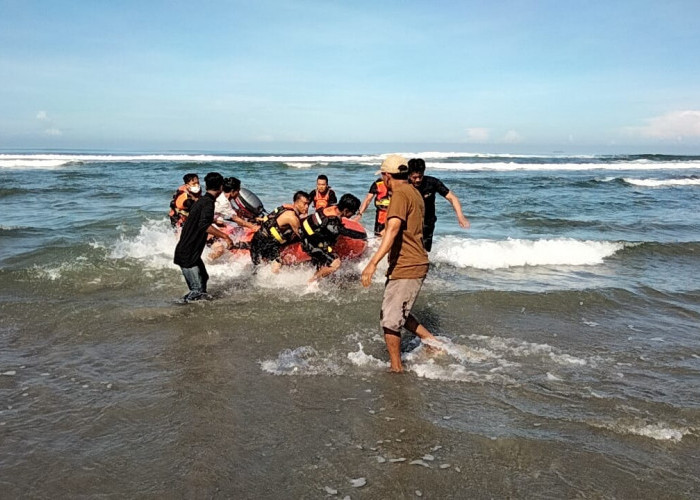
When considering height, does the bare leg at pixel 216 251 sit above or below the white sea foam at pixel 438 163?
below

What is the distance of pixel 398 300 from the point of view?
447cm

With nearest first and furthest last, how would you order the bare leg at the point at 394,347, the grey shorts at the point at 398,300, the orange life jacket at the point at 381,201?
the grey shorts at the point at 398,300
the bare leg at the point at 394,347
the orange life jacket at the point at 381,201

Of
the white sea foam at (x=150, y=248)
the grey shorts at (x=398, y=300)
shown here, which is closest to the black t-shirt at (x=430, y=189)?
the grey shorts at (x=398, y=300)

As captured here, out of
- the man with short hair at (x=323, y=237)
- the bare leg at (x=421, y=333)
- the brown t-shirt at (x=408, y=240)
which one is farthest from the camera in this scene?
the man with short hair at (x=323, y=237)

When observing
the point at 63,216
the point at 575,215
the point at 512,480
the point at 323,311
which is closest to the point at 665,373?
the point at 512,480

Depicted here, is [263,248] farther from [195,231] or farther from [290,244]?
[195,231]

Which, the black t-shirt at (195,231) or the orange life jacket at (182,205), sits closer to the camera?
the black t-shirt at (195,231)

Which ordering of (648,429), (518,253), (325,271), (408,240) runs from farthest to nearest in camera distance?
(518,253) < (325,271) < (408,240) < (648,429)

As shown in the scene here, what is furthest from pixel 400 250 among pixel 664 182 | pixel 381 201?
pixel 664 182

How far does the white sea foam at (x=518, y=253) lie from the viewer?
30.5 feet

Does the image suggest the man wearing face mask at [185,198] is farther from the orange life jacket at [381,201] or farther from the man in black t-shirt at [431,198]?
the man in black t-shirt at [431,198]

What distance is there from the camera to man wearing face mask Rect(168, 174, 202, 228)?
25.2ft

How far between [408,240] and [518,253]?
228 inches

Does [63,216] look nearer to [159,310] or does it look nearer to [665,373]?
[159,310]
